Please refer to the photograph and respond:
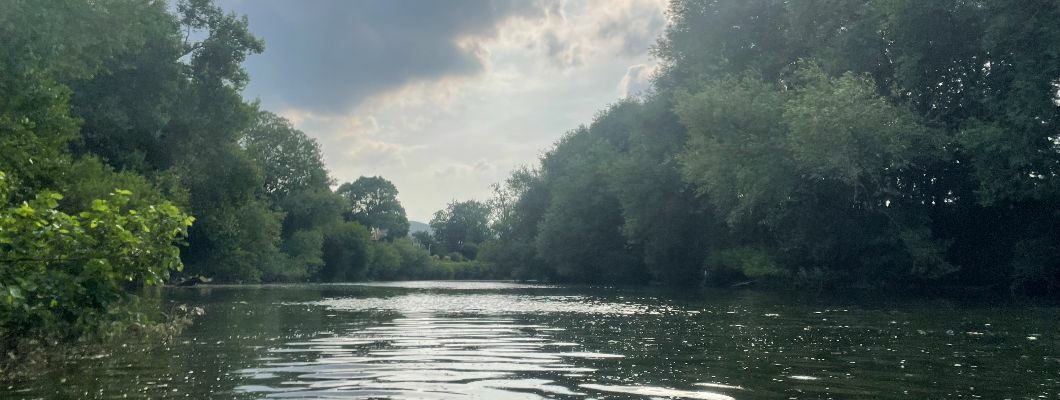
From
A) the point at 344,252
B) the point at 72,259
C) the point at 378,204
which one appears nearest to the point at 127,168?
the point at 72,259

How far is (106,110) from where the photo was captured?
127 ft

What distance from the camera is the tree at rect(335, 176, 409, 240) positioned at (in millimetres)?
148500

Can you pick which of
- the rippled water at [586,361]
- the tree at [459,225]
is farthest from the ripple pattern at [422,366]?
the tree at [459,225]

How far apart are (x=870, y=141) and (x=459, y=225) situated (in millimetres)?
150762

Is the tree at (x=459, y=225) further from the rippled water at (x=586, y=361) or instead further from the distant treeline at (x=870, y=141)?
the rippled water at (x=586, y=361)

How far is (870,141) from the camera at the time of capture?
35.0 m

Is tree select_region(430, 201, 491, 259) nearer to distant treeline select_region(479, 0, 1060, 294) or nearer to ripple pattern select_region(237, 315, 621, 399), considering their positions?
distant treeline select_region(479, 0, 1060, 294)

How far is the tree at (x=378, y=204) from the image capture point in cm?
14850

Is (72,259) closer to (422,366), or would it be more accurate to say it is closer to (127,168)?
(422,366)

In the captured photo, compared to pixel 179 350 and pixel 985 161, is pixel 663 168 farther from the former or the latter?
pixel 179 350

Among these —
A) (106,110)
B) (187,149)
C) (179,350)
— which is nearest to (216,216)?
(187,149)

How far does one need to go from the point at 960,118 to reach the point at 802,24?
1126cm

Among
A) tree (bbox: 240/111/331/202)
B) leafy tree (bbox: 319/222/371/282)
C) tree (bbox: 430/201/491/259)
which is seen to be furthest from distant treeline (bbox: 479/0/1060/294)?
tree (bbox: 430/201/491/259)

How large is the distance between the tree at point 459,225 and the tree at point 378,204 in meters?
27.5
